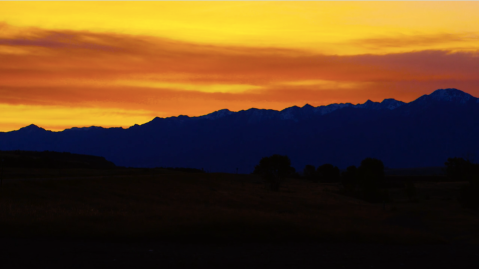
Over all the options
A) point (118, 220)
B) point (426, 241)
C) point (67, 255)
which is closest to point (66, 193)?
point (118, 220)

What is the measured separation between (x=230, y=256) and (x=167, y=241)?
5.32 m

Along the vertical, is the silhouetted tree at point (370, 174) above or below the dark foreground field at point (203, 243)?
above

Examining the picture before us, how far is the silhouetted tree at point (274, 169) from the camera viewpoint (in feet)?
429

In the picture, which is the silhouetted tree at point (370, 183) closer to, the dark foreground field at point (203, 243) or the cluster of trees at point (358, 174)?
the cluster of trees at point (358, 174)

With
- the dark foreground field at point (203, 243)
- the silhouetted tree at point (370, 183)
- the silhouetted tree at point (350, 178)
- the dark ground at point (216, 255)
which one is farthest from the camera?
the silhouetted tree at point (350, 178)

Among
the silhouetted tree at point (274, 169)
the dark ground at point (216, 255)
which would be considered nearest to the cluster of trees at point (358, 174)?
the silhouetted tree at point (274, 169)

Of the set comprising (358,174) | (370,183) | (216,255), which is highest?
(358,174)

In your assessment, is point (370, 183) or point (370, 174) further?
point (370, 183)

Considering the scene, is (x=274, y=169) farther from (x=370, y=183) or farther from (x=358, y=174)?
(x=370, y=183)

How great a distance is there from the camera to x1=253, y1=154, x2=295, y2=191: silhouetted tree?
130625mm

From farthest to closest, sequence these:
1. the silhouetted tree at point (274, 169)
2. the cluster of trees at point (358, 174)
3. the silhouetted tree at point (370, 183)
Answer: the silhouetted tree at point (274, 169), the cluster of trees at point (358, 174), the silhouetted tree at point (370, 183)

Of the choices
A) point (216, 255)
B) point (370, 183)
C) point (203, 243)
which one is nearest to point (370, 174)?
point (370, 183)

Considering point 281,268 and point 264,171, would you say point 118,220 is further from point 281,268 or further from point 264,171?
point 264,171

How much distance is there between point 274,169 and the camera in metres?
132
